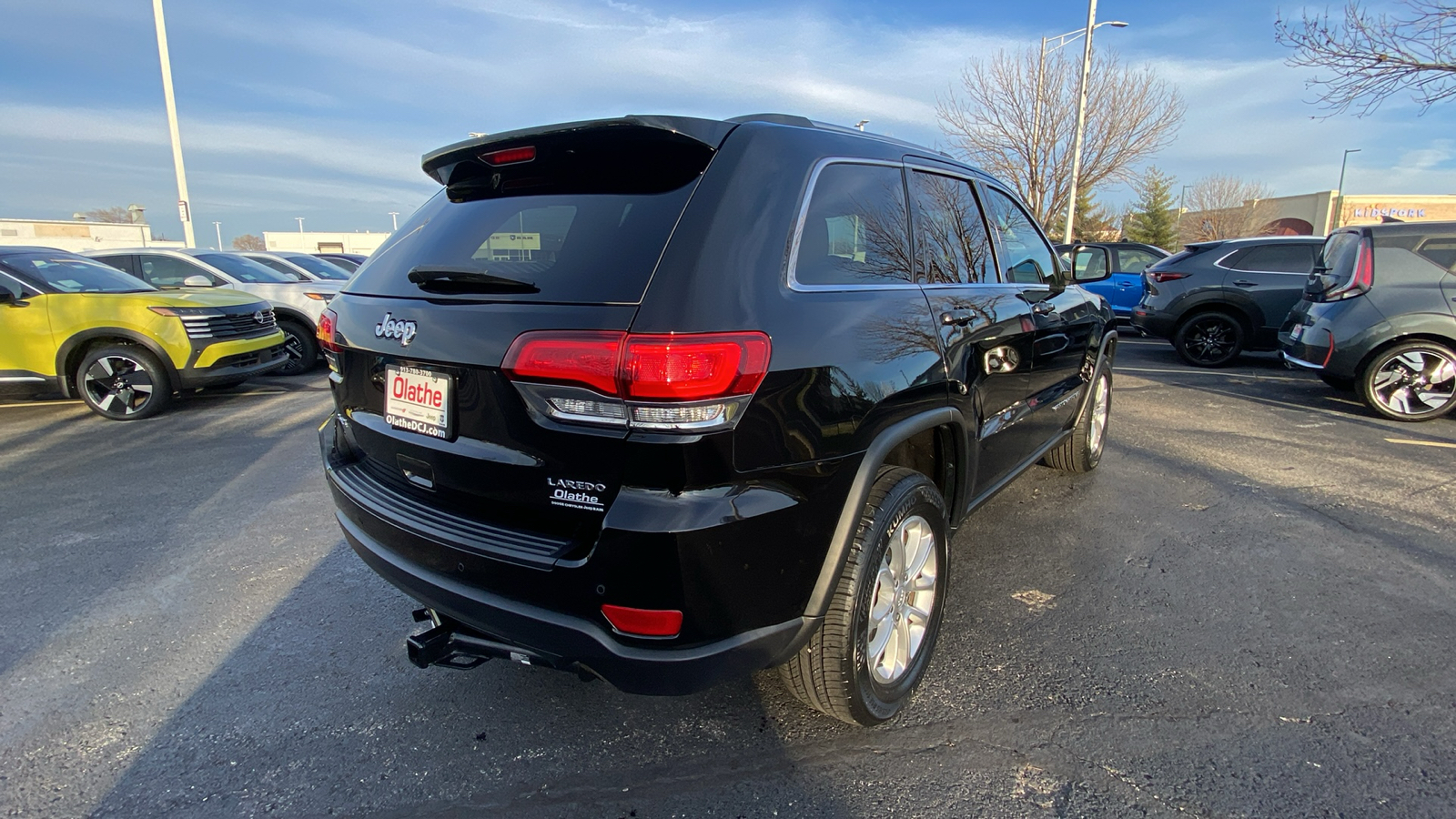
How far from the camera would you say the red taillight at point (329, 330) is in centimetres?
253

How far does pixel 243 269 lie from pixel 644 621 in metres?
10.7

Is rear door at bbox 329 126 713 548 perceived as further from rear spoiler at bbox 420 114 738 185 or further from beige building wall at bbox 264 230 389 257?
beige building wall at bbox 264 230 389 257

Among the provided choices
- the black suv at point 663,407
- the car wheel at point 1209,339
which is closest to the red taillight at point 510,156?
the black suv at point 663,407

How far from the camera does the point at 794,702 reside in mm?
2535

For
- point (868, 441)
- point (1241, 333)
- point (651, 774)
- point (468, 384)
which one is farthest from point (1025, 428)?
point (1241, 333)

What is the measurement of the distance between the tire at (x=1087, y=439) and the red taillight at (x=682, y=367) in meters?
3.39

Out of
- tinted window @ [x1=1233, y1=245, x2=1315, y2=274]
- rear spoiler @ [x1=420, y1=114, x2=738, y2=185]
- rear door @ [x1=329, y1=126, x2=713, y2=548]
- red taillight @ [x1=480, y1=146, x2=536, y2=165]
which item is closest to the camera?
rear door @ [x1=329, y1=126, x2=713, y2=548]

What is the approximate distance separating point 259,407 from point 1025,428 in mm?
7192

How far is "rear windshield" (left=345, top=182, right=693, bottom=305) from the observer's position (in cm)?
188

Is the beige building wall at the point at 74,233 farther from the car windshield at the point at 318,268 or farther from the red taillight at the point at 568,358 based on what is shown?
the red taillight at the point at 568,358

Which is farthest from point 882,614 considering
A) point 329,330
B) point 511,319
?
point 329,330

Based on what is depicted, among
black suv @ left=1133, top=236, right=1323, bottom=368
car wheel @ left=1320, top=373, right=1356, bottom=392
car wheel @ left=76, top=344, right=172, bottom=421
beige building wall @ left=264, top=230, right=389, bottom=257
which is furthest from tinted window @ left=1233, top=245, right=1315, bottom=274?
beige building wall @ left=264, top=230, right=389, bottom=257

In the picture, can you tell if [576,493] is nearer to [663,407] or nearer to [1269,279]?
[663,407]

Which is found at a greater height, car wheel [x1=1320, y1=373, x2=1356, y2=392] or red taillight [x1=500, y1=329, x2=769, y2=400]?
red taillight [x1=500, y1=329, x2=769, y2=400]
